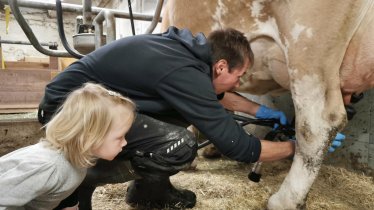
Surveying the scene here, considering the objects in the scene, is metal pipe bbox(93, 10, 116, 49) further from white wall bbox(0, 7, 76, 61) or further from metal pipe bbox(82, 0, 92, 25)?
white wall bbox(0, 7, 76, 61)

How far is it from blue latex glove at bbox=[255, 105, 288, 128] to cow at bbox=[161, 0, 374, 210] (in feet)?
0.85

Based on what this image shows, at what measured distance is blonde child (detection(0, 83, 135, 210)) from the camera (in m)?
1.00

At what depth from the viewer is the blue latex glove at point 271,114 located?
1975 millimetres

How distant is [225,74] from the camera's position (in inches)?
58.6

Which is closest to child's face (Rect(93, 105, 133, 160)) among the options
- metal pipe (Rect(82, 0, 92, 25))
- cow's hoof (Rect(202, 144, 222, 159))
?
metal pipe (Rect(82, 0, 92, 25))

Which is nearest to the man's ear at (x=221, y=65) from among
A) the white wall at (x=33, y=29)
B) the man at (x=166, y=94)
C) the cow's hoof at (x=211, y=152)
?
the man at (x=166, y=94)

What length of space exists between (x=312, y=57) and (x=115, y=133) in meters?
1.07

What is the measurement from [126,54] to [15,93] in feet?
11.3

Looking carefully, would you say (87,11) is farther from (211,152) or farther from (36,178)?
(36,178)

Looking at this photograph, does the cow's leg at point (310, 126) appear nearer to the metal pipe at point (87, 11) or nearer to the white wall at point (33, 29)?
the metal pipe at point (87, 11)

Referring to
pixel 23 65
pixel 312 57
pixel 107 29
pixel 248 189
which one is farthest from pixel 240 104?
pixel 23 65

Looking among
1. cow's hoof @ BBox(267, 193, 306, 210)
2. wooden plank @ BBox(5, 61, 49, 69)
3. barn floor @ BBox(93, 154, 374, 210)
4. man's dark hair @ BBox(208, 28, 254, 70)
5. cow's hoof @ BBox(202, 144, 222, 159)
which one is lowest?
wooden plank @ BBox(5, 61, 49, 69)

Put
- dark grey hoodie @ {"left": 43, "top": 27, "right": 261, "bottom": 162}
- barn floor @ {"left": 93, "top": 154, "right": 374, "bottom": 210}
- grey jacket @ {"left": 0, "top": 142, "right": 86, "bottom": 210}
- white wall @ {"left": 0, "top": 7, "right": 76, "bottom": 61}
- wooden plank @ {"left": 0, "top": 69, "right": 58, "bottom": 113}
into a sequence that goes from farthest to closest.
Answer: white wall @ {"left": 0, "top": 7, "right": 76, "bottom": 61} → wooden plank @ {"left": 0, "top": 69, "right": 58, "bottom": 113} → barn floor @ {"left": 93, "top": 154, "right": 374, "bottom": 210} → dark grey hoodie @ {"left": 43, "top": 27, "right": 261, "bottom": 162} → grey jacket @ {"left": 0, "top": 142, "right": 86, "bottom": 210}

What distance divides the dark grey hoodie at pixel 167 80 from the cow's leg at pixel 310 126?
0.40 meters
